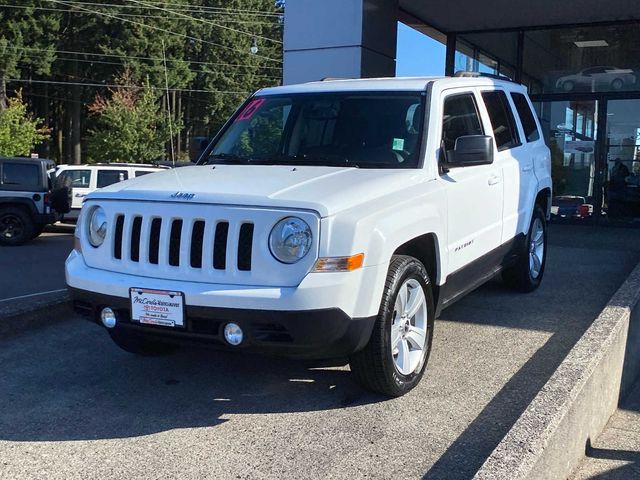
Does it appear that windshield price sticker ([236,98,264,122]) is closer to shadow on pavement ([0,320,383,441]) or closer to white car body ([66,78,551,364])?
white car body ([66,78,551,364])

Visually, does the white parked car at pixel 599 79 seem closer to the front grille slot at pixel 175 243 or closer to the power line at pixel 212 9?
the front grille slot at pixel 175 243

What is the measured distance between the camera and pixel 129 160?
34.8 m

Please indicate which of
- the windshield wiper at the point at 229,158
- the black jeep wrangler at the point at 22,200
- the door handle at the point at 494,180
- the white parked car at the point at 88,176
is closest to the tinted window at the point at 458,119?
the door handle at the point at 494,180

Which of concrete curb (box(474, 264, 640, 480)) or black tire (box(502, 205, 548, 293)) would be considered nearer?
concrete curb (box(474, 264, 640, 480))

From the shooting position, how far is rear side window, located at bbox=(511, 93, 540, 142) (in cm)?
668

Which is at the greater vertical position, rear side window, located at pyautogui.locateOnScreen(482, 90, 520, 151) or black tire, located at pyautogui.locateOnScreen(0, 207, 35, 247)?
rear side window, located at pyautogui.locateOnScreen(482, 90, 520, 151)

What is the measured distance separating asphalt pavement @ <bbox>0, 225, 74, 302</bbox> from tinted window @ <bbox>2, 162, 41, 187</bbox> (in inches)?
49.9

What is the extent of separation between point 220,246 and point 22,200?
38.1 feet

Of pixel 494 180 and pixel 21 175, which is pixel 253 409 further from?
pixel 21 175

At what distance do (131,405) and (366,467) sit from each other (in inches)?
62.6

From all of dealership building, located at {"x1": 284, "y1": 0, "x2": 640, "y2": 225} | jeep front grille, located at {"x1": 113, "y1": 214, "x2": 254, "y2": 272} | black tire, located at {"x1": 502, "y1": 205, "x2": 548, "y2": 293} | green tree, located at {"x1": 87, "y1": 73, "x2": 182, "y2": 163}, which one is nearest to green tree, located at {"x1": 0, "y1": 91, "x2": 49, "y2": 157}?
green tree, located at {"x1": 87, "y1": 73, "x2": 182, "y2": 163}

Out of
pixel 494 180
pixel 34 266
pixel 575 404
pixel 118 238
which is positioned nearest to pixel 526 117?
pixel 494 180

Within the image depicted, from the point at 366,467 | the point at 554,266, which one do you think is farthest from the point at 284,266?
the point at 554,266

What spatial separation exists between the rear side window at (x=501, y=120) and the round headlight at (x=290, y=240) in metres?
2.78
